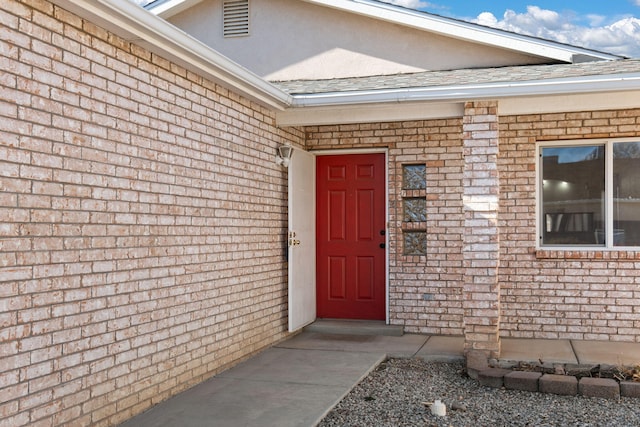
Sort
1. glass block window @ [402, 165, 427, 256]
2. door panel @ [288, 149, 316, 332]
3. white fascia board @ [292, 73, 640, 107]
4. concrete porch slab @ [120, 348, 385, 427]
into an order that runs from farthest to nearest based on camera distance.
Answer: glass block window @ [402, 165, 427, 256], door panel @ [288, 149, 316, 332], white fascia board @ [292, 73, 640, 107], concrete porch slab @ [120, 348, 385, 427]

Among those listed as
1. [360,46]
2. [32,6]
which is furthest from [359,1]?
[32,6]

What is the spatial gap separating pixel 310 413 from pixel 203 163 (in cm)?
244

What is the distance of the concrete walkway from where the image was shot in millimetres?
4758

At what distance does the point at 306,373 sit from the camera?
6.13 m

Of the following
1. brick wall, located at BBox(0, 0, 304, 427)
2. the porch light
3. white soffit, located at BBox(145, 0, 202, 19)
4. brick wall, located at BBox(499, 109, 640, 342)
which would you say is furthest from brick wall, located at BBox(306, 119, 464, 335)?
white soffit, located at BBox(145, 0, 202, 19)

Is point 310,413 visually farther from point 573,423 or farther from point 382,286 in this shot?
point 382,286

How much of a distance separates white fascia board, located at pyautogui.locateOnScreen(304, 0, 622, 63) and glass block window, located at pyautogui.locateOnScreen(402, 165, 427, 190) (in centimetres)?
178

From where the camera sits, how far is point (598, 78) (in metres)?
6.11

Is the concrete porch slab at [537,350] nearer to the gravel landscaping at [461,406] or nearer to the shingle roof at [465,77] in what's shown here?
the gravel landscaping at [461,406]

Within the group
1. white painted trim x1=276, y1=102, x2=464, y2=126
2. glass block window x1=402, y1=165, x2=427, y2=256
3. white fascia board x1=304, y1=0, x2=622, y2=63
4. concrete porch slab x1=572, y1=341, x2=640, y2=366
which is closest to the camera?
concrete porch slab x1=572, y1=341, x2=640, y2=366

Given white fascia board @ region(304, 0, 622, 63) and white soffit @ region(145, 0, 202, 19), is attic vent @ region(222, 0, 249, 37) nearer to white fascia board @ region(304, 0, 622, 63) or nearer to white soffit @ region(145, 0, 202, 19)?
white soffit @ region(145, 0, 202, 19)

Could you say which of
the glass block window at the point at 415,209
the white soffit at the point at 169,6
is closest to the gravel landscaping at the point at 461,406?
the glass block window at the point at 415,209

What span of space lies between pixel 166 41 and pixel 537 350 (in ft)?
16.3

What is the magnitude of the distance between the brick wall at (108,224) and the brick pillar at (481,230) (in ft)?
7.70
